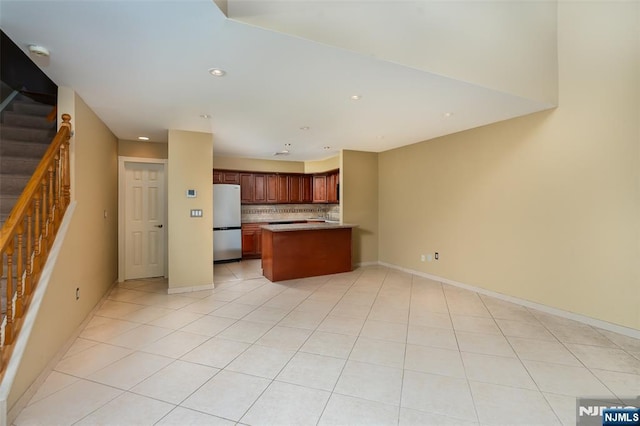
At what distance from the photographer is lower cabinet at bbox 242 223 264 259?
22.9ft

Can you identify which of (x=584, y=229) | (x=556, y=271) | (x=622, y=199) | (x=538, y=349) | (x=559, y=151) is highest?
(x=559, y=151)

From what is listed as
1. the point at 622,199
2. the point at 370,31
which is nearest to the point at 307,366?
the point at 370,31

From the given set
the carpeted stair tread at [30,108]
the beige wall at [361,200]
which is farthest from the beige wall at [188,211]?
the beige wall at [361,200]

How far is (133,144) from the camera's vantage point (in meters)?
5.01

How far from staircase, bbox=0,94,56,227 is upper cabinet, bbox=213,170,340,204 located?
125 inches

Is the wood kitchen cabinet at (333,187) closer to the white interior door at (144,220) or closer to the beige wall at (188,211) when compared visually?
the beige wall at (188,211)

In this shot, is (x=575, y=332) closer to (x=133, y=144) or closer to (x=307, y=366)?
(x=307, y=366)

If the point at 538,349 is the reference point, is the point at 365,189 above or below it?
above

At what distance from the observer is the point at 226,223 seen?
6586 millimetres

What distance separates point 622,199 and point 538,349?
71.0 inches

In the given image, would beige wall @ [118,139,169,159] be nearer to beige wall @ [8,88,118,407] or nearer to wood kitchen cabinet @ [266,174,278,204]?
beige wall @ [8,88,118,407]

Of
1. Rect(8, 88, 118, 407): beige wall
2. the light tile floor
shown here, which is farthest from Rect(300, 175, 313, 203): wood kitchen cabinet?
Rect(8, 88, 118, 407): beige wall

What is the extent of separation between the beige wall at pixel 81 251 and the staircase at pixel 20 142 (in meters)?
0.62

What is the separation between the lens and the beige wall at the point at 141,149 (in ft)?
16.2
